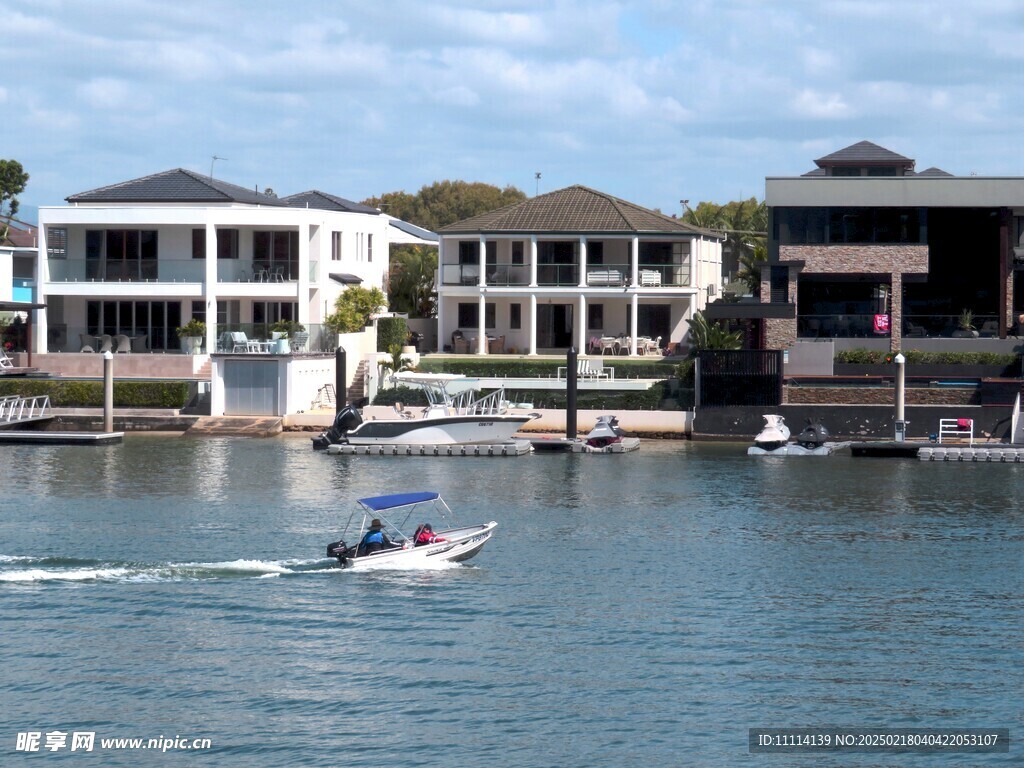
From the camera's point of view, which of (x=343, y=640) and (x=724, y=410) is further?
(x=724, y=410)

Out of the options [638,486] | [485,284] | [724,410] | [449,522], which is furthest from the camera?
[485,284]

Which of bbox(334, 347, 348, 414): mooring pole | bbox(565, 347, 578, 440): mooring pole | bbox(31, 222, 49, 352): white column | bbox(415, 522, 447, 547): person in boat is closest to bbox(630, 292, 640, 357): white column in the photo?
bbox(565, 347, 578, 440): mooring pole

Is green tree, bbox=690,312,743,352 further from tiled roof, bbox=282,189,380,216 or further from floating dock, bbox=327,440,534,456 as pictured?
tiled roof, bbox=282,189,380,216

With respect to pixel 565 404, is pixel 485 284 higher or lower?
higher

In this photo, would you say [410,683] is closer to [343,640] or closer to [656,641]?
[343,640]

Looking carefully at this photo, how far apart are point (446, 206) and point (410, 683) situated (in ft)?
390

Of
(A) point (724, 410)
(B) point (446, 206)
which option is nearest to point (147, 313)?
(A) point (724, 410)

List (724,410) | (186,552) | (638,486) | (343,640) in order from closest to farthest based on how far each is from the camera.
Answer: (343,640) → (186,552) → (638,486) → (724,410)

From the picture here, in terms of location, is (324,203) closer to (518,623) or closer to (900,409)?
(900,409)

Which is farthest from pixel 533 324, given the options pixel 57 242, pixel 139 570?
pixel 139 570

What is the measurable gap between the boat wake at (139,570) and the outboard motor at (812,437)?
26969mm

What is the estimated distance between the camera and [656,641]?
88.4ft

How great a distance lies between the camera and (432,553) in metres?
32.9

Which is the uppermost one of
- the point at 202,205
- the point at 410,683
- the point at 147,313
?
the point at 202,205
